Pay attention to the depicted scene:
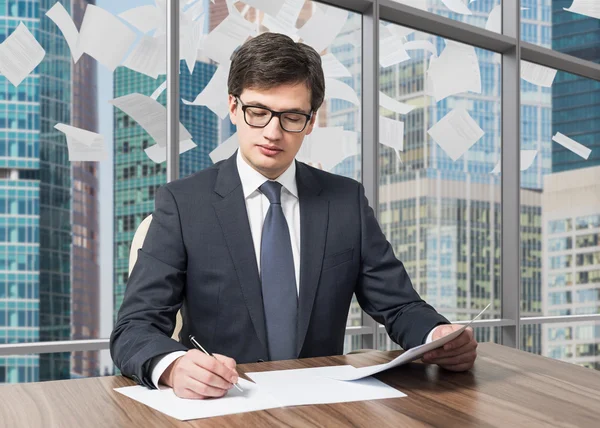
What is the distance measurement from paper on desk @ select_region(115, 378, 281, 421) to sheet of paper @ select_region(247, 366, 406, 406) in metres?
0.02

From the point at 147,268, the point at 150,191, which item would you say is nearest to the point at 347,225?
the point at 147,268

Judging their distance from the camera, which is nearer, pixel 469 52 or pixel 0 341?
pixel 0 341

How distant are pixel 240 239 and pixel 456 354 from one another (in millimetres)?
534

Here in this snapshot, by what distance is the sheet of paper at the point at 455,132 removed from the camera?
354 centimetres

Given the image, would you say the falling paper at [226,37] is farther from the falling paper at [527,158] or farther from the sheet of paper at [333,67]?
the falling paper at [527,158]

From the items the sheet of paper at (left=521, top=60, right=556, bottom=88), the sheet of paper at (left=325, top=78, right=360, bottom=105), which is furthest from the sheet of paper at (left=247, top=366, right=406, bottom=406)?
the sheet of paper at (left=521, top=60, right=556, bottom=88)

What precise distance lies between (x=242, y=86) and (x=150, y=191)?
4.02ft

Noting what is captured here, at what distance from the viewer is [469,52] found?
3.61 meters

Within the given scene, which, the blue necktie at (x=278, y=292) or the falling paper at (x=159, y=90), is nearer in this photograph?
the blue necktie at (x=278, y=292)

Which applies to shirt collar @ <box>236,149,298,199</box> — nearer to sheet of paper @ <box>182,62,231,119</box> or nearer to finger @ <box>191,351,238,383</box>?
finger @ <box>191,351,238,383</box>

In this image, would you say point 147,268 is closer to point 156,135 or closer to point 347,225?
point 347,225

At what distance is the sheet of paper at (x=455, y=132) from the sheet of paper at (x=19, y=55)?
195 centimetres

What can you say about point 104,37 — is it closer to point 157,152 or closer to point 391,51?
point 157,152

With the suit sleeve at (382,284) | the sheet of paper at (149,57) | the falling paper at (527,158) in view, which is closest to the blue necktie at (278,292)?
the suit sleeve at (382,284)
